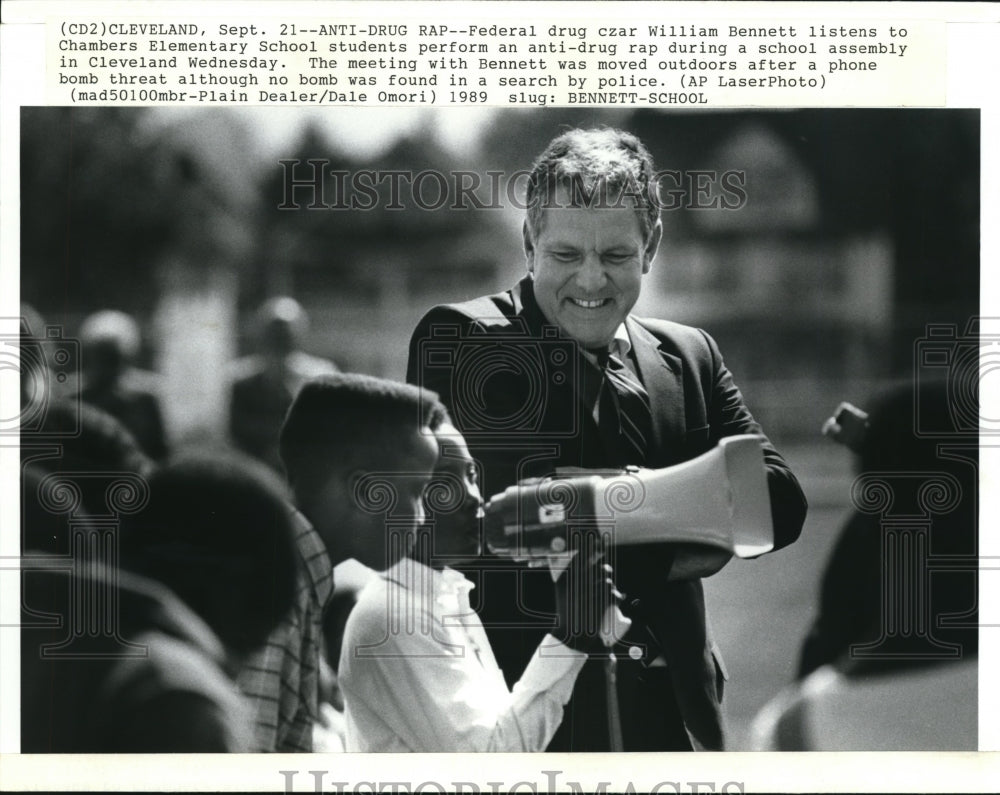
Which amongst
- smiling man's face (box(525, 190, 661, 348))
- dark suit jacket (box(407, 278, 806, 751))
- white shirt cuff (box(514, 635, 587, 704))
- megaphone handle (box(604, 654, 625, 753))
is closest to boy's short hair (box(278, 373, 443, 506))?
dark suit jacket (box(407, 278, 806, 751))

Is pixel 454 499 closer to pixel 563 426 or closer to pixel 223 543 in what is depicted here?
pixel 563 426

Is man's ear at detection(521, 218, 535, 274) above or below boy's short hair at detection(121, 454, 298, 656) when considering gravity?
above

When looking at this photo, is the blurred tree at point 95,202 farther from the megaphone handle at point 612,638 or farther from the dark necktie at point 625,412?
the megaphone handle at point 612,638

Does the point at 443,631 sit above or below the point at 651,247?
below

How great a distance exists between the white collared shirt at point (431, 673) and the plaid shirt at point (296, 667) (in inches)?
4.9

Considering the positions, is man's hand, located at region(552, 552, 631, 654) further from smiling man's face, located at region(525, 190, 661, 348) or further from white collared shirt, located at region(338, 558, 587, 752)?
smiling man's face, located at region(525, 190, 661, 348)

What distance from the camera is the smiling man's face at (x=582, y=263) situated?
4.04m

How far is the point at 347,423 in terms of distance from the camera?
4.02 m

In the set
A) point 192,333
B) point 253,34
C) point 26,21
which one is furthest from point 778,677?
point 26,21

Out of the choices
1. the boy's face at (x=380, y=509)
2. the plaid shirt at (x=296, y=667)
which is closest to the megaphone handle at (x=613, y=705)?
the boy's face at (x=380, y=509)

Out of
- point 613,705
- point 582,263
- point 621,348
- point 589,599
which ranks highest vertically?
point 582,263

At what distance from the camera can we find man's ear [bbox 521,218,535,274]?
4.05m

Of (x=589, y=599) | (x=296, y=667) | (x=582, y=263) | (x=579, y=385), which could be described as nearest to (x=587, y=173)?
(x=582, y=263)

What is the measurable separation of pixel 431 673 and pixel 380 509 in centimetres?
60
